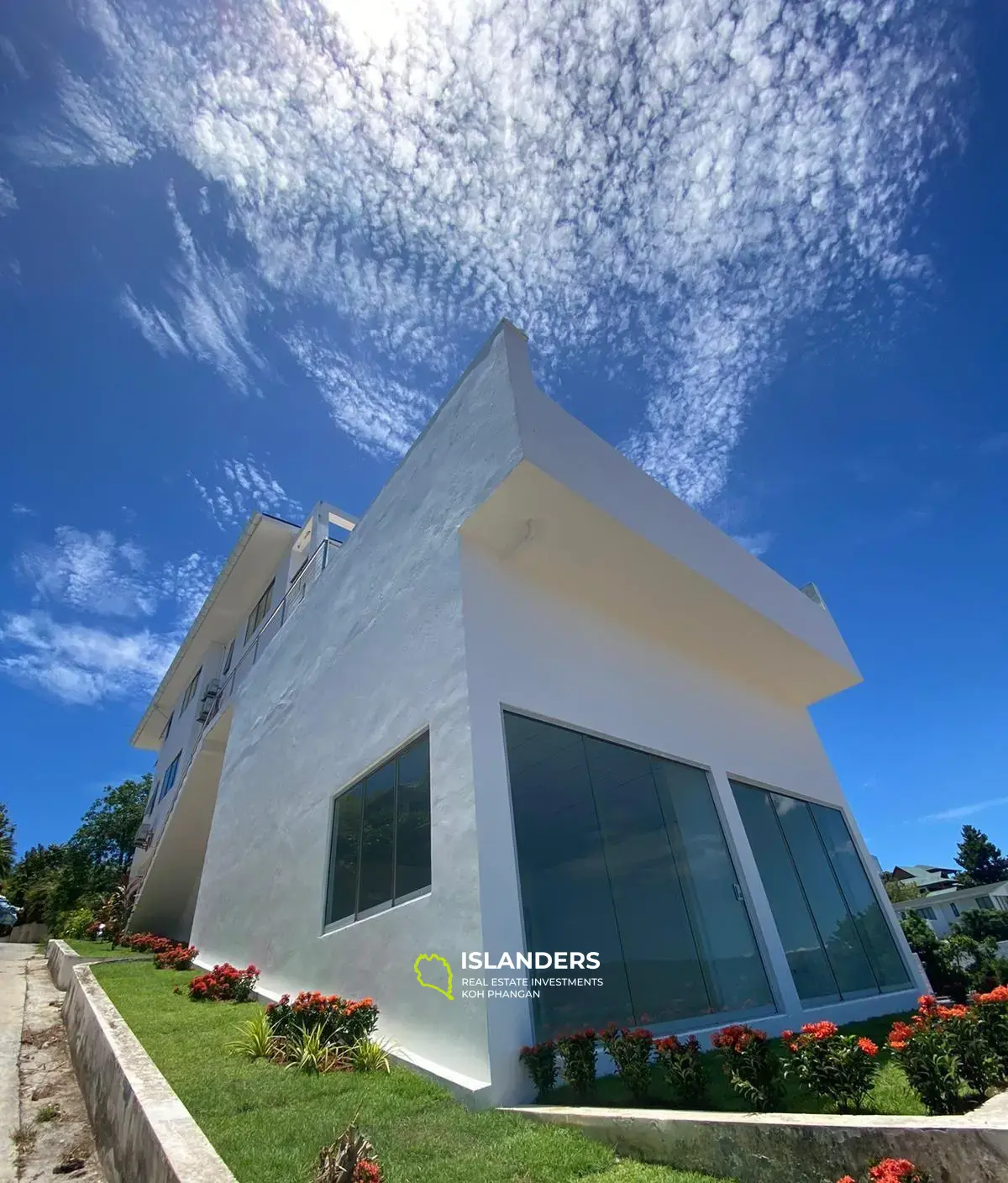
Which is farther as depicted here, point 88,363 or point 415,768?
point 88,363

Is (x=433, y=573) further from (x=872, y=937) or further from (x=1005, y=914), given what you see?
(x=1005, y=914)

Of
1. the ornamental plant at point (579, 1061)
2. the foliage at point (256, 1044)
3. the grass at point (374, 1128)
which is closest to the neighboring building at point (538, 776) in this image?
the ornamental plant at point (579, 1061)

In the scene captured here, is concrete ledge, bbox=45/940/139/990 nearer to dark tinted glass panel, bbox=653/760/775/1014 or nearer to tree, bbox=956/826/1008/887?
dark tinted glass panel, bbox=653/760/775/1014

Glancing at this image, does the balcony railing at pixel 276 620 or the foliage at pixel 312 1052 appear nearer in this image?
the foliage at pixel 312 1052

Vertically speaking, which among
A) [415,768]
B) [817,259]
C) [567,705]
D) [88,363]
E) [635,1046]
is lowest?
[635,1046]

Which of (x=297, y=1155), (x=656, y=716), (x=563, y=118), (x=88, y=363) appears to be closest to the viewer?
(x=297, y=1155)

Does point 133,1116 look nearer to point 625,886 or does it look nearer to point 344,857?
point 344,857

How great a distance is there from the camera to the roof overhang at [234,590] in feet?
56.6

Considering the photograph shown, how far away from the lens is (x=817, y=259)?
857cm

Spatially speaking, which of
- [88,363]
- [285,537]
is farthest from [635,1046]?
[285,537]

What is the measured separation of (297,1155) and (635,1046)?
234 cm

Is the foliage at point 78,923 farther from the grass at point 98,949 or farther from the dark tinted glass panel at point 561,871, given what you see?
the dark tinted glass panel at point 561,871

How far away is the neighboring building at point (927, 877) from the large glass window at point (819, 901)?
6303 cm

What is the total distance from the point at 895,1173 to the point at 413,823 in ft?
15.2
